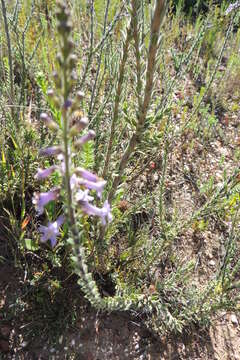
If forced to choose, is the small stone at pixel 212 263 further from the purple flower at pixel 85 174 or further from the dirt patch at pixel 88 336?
the purple flower at pixel 85 174

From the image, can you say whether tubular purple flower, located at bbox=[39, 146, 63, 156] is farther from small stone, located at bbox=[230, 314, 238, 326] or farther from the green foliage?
small stone, located at bbox=[230, 314, 238, 326]

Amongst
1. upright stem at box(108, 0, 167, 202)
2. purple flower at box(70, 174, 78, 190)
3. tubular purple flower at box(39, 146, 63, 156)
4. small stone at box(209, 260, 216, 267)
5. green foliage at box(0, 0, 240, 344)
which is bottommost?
small stone at box(209, 260, 216, 267)

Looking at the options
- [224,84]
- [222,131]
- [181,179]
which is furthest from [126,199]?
[224,84]

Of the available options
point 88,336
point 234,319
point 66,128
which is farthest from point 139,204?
point 66,128

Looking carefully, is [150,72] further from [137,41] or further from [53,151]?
[53,151]

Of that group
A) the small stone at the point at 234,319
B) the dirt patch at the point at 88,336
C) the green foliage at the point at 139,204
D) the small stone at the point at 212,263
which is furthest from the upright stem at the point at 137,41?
the small stone at the point at 234,319

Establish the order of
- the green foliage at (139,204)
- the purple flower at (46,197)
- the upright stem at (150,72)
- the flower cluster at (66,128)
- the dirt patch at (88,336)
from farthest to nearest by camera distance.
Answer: the dirt patch at (88,336) < the green foliage at (139,204) < the purple flower at (46,197) < the upright stem at (150,72) < the flower cluster at (66,128)

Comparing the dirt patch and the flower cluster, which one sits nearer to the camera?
the flower cluster

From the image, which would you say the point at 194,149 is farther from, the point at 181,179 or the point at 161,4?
the point at 161,4

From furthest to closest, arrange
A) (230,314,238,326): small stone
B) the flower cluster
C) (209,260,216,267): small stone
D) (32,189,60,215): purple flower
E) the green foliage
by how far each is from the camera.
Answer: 1. (209,260,216,267): small stone
2. (230,314,238,326): small stone
3. the green foliage
4. (32,189,60,215): purple flower
5. the flower cluster

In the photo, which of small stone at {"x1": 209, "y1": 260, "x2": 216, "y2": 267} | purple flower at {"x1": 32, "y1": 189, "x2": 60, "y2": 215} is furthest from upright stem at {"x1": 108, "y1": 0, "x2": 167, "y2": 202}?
small stone at {"x1": 209, "y1": 260, "x2": 216, "y2": 267}

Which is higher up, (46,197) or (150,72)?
(150,72)

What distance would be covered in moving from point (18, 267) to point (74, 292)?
0.41m

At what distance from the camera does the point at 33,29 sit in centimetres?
321
